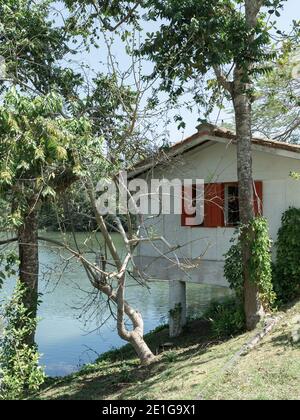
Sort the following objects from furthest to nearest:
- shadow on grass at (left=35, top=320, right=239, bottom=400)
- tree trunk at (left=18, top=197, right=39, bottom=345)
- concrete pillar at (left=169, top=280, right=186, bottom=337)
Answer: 1. concrete pillar at (left=169, top=280, right=186, bottom=337)
2. tree trunk at (left=18, top=197, right=39, bottom=345)
3. shadow on grass at (left=35, top=320, right=239, bottom=400)

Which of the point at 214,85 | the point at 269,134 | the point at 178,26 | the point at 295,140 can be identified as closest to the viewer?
the point at 178,26

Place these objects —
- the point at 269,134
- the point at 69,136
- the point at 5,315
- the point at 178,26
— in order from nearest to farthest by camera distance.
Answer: the point at 69,136 < the point at 5,315 < the point at 178,26 < the point at 269,134

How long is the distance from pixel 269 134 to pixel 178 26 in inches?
520

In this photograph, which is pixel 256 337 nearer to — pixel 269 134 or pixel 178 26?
pixel 178 26

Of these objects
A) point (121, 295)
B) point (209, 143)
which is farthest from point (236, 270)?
point (209, 143)

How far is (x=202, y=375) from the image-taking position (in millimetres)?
7961

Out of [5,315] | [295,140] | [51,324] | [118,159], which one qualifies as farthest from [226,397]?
[295,140]

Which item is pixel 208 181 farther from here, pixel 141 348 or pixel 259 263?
pixel 141 348

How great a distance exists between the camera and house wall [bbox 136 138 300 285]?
1150cm

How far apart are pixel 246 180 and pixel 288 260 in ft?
6.84

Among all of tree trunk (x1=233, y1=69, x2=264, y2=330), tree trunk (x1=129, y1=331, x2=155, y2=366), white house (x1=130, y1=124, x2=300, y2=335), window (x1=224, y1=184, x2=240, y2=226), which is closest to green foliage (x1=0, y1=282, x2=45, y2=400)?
tree trunk (x1=129, y1=331, x2=155, y2=366)

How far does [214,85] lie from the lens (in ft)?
35.9

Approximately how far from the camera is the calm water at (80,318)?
1428 cm

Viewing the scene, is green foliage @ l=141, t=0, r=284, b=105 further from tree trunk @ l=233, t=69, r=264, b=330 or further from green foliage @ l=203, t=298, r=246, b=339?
green foliage @ l=203, t=298, r=246, b=339
